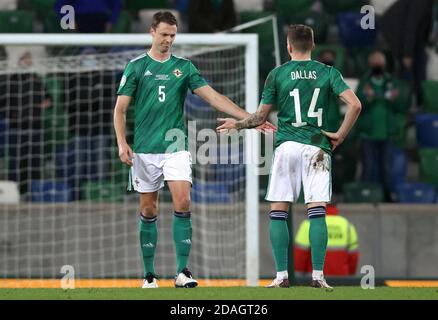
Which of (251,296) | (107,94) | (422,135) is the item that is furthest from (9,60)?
(251,296)

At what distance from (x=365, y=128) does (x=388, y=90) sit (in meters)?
0.58

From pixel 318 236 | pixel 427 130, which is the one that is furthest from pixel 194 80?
pixel 427 130

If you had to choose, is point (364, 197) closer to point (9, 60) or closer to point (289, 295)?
point (9, 60)

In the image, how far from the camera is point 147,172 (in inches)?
359

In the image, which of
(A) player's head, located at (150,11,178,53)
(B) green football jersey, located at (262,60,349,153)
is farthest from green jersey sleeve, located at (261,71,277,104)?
(A) player's head, located at (150,11,178,53)

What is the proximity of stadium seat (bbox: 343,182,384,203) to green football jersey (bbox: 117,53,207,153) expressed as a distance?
21.4ft

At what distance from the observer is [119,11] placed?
16.2m

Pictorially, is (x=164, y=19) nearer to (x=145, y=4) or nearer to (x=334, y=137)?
(x=334, y=137)

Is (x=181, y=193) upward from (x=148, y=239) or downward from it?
upward

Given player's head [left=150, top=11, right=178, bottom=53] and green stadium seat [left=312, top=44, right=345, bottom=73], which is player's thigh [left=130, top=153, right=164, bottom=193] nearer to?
player's head [left=150, top=11, right=178, bottom=53]

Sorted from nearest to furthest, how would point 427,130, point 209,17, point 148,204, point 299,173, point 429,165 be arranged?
point 299,173 → point 148,204 → point 429,165 → point 209,17 → point 427,130

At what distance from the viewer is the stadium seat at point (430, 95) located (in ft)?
53.0

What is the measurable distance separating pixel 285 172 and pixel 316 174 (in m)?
0.21

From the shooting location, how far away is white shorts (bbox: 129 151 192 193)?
354 inches
